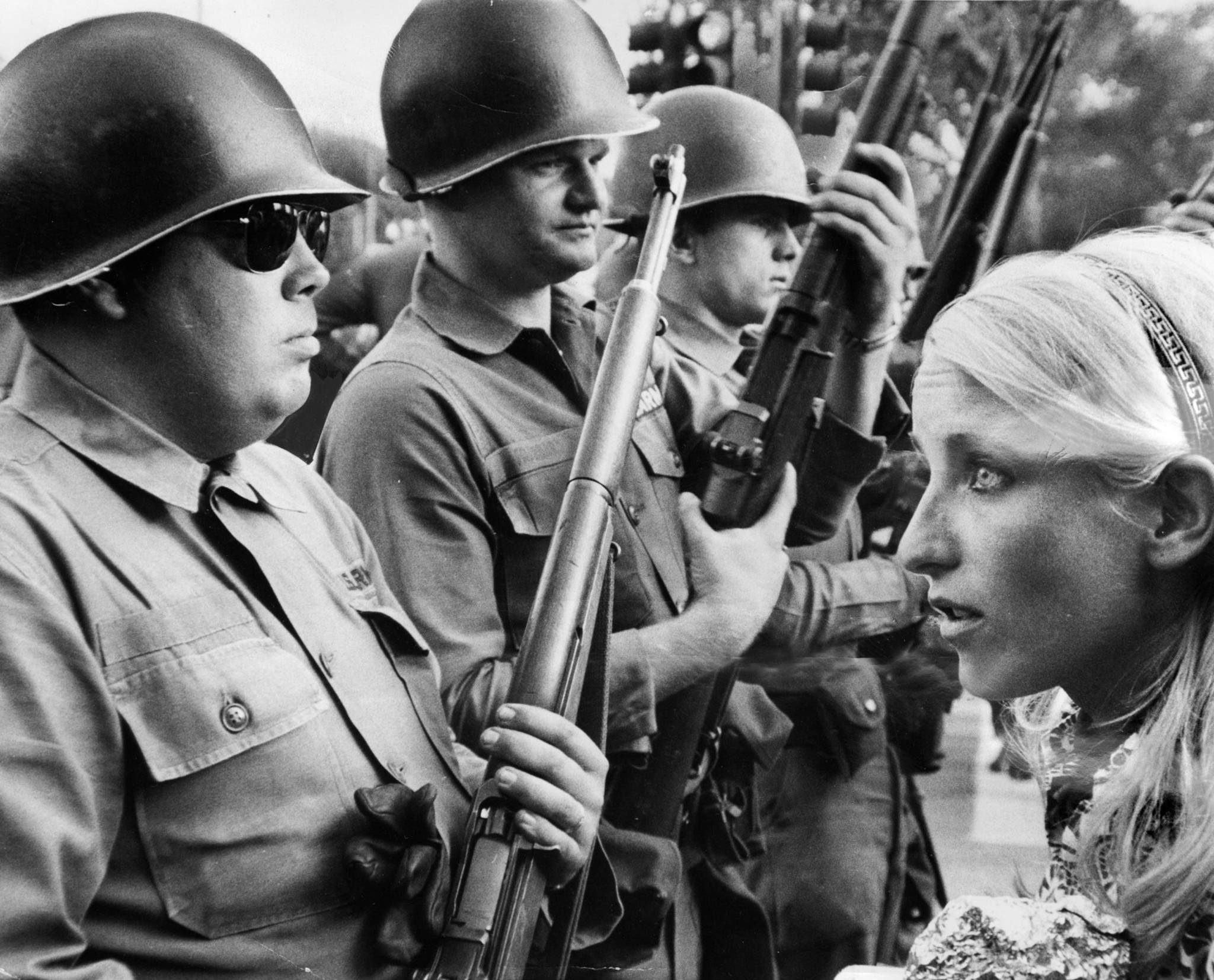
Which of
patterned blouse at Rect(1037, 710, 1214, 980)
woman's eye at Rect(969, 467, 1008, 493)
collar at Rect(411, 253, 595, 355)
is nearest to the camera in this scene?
patterned blouse at Rect(1037, 710, 1214, 980)

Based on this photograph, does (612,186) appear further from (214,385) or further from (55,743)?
(55,743)


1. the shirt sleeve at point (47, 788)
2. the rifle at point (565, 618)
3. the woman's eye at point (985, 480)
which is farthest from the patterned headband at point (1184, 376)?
the shirt sleeve at point (47, 788)

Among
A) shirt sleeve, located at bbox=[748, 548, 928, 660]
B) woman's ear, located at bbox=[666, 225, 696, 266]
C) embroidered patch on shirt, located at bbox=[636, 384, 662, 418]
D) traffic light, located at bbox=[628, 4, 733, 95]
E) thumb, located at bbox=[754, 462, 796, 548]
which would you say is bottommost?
shirt sleeve, located at bbox=[748, 548, 928, 660]

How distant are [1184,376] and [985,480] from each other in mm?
252

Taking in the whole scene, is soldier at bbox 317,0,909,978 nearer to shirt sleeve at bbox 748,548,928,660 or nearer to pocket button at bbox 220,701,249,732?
shirt sleeve at bbox 748,548,928,660

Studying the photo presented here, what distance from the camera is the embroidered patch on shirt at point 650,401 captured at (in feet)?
7.14

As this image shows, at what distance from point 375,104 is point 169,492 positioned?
69cm

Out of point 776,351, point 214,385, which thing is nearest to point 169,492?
point 214,385

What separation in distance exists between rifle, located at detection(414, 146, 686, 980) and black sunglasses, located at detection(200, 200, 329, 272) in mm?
495

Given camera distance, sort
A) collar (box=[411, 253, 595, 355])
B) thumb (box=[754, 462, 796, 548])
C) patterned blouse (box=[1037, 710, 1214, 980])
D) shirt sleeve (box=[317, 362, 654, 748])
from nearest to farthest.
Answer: patterned blouse (box=[1037, 710, 1214, 980]) < shirt sleeve (box=[317, 362, 654, 748]) < collar (box=[411, 253, 595, 355]) < thumb (box=[754, 462, 796, 548])

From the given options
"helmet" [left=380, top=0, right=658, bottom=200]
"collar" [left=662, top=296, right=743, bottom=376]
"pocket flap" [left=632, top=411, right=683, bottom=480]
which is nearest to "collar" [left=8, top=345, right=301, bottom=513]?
"helmet" [left=380, top=0, right=658, bottom=200]

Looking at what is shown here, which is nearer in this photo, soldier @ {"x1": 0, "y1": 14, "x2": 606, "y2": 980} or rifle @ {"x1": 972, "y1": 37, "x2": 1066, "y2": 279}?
soldier @ {"x1": 0, "y1": 14, "x2": 606, "y2": 980}

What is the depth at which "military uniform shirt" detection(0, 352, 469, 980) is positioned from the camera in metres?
1.47

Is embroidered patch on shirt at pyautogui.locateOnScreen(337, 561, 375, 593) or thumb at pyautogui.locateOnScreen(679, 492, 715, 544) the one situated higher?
embroidered patch on shirt at pyautogui.locateOnScreen(337, 561, 375, 593)
